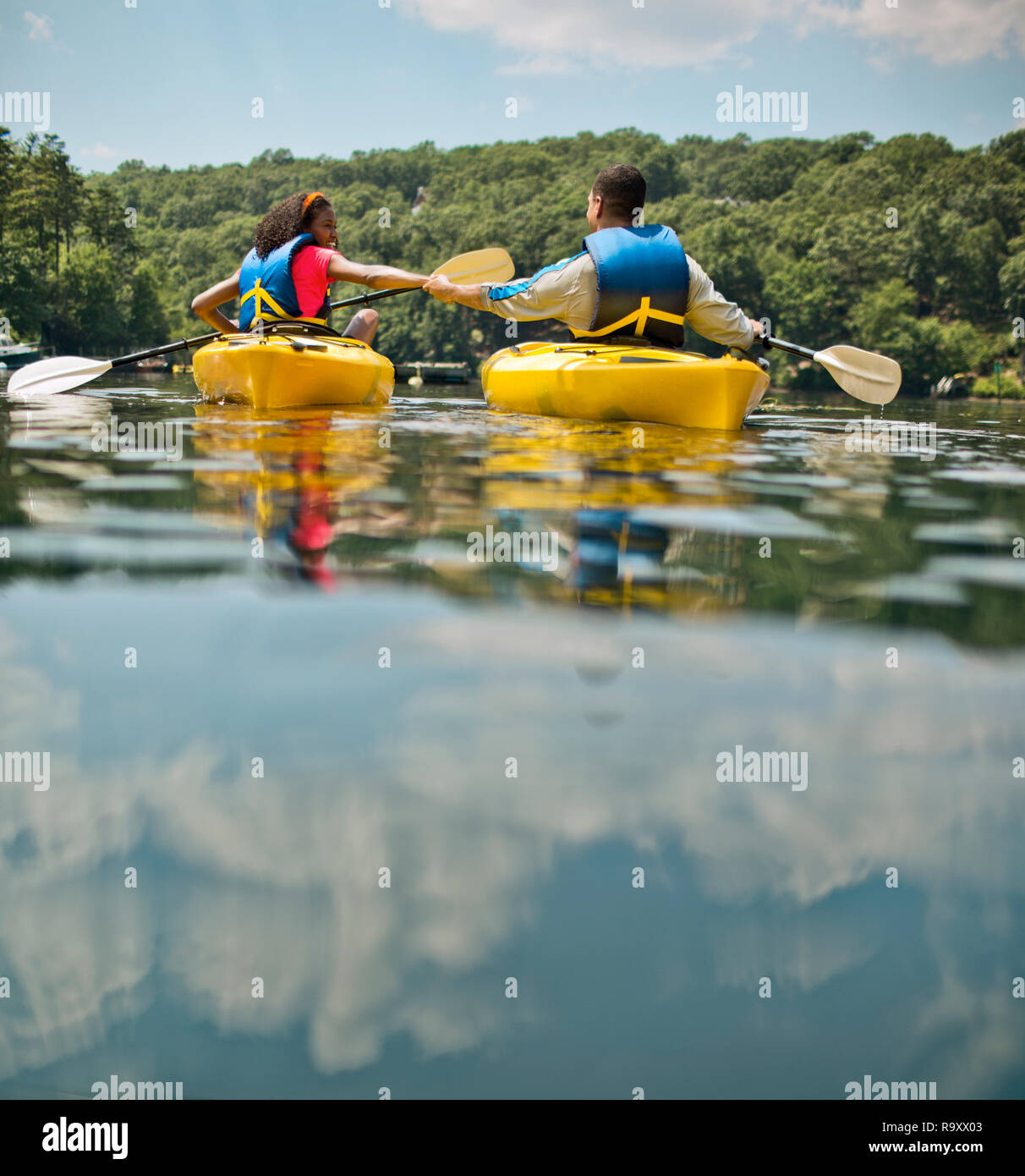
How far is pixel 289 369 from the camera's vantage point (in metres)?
9.69

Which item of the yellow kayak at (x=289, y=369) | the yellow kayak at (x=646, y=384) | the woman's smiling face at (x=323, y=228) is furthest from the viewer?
the woman's smiling face at (x=323, y=228)

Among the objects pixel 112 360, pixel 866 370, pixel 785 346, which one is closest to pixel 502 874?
pixel 785 346

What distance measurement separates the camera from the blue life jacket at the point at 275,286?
10570mm

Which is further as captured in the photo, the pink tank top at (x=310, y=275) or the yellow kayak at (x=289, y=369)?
the pink tank top at (x=310, y=275)

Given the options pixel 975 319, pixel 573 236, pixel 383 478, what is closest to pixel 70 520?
pixel 383 478

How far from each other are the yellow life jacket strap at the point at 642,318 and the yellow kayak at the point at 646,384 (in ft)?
0.43

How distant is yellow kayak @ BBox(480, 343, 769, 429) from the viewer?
28.2ft

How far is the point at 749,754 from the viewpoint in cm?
216

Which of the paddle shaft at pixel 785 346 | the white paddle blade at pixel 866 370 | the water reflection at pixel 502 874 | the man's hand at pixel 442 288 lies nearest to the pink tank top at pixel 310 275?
the man's hand at pixel 442 288

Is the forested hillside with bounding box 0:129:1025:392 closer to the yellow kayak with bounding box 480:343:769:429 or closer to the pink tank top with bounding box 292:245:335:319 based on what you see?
the pink tank top with bounding box 292:245:335:319

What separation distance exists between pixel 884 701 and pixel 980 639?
65cm

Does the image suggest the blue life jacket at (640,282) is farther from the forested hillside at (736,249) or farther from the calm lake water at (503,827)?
Result: the forested hillside at (736,249)
